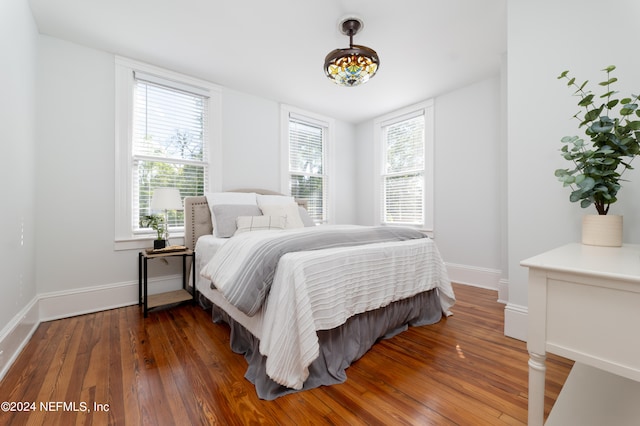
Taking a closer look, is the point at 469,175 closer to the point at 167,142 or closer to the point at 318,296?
the point at 318,296

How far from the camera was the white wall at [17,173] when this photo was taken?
1646 mm

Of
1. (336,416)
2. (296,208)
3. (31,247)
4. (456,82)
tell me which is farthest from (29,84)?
(456,82)

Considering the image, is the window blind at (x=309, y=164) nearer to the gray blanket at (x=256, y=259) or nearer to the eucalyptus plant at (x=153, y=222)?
the eucalyptus plant at (x=153, y=222)

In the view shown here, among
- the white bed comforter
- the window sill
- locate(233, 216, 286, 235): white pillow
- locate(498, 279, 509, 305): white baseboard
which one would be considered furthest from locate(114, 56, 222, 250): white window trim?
locate(498, 279, 509, 305): white baseboard

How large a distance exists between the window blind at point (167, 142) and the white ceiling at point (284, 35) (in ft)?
1.06

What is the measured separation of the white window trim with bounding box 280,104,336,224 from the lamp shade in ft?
5.34

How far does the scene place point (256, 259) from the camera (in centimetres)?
155

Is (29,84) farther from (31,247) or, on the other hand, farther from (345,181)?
(345,181)

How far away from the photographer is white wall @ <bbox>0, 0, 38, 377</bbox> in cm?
165

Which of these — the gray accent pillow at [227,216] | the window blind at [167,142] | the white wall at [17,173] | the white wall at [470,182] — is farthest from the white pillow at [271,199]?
the white wall at [470,182]

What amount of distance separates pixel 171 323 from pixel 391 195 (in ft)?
11.5

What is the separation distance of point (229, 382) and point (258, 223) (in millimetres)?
1510

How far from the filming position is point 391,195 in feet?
14.8

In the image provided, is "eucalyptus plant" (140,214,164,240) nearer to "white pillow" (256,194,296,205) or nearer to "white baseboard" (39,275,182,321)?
"white baseboard" (39,275,182,321)
